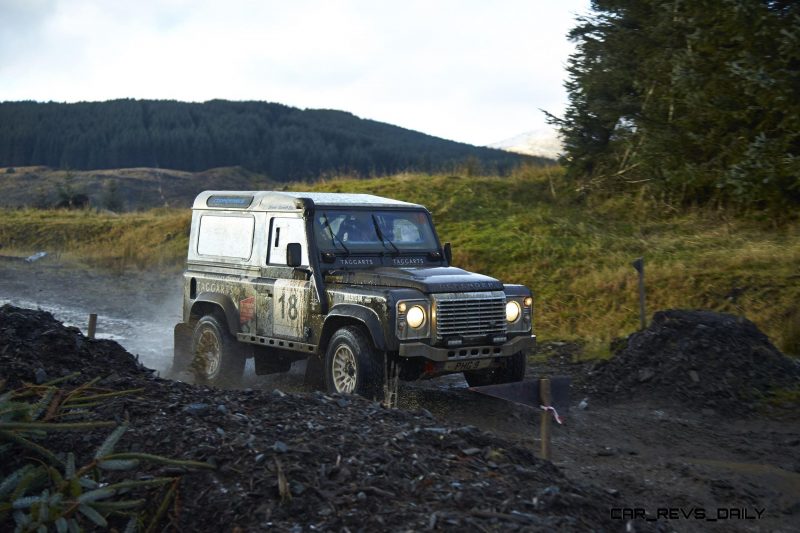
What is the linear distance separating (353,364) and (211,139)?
285 feet

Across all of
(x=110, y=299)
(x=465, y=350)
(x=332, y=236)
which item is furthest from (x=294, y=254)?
(x=110, y=299)

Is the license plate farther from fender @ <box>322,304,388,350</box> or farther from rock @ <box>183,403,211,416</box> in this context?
rock @ <box>183,403,211,416</box>

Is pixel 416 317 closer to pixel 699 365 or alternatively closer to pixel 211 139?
pixel 699 365

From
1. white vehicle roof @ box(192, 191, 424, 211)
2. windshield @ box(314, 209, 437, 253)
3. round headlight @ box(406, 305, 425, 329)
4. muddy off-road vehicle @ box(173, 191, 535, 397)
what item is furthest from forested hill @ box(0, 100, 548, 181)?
round headlight @ box(406, 305, 425, 329)

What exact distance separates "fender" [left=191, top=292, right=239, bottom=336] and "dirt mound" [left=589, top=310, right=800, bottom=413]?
14.4 ft

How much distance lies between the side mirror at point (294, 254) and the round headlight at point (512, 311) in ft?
7.67

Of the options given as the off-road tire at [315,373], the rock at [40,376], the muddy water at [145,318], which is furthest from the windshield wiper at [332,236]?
the rock at [40,376]

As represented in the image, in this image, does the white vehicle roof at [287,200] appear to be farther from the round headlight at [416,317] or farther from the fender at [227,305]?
the round headlight at [416,317]

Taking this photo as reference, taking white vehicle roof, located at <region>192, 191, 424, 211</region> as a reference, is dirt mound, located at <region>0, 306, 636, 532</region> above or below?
below

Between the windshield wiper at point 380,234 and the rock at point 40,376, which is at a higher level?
the windshield wiper at point 380,234

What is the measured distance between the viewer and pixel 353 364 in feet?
30.3

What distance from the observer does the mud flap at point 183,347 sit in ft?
39.3

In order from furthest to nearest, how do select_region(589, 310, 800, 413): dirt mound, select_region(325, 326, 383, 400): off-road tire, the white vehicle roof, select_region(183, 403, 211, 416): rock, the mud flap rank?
the mud flap
the white vehicle roof
select_region(589, 310, 800, 413): dirt mound
select_region(325, 326, 383, 400): off-road tire
select_region(183, 403, 211, 416): rock

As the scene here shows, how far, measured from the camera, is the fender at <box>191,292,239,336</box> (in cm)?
1112
